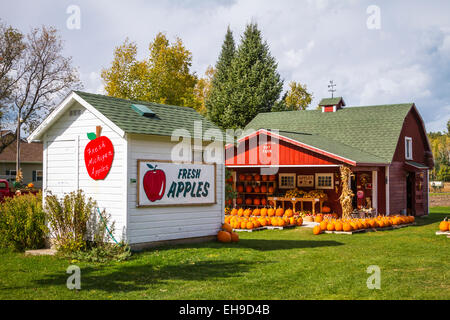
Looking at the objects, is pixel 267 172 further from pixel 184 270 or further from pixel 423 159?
pixel 184 270

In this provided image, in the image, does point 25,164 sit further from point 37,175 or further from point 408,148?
point 408,148

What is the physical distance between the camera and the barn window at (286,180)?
23703mm

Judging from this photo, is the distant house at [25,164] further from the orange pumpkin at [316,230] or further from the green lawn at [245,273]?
the green lawn at [245,273]

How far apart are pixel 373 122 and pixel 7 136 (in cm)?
3295

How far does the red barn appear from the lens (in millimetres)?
21375

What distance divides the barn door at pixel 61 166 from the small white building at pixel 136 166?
26mm

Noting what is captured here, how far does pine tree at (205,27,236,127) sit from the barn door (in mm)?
28429

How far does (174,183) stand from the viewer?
12.1 m

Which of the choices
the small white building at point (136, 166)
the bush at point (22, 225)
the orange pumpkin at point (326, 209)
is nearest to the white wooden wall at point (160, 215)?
the small white building at point (136, 166)

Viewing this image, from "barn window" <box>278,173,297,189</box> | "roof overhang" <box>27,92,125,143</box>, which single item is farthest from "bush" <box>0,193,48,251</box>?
"barn window" <box>278,173,297,189</box>

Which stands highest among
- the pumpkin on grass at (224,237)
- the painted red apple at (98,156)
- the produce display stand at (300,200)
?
the painted red apple at (98,156)

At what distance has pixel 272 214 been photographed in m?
21.1

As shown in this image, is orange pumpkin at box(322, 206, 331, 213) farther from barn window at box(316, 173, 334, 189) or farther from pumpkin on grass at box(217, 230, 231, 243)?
pumpkin on grass at box(217, 230, 231, 243)
